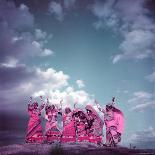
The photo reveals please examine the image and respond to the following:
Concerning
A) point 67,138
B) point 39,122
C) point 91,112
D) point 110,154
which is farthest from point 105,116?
point 110,154

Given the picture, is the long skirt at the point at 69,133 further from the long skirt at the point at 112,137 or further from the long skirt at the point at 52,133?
the long skirt at the point at 112,137

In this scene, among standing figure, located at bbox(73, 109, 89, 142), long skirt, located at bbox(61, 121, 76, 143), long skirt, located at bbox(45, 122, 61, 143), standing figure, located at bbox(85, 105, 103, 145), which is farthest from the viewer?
standing figure, located at bbox(73, 109, 89, 142)

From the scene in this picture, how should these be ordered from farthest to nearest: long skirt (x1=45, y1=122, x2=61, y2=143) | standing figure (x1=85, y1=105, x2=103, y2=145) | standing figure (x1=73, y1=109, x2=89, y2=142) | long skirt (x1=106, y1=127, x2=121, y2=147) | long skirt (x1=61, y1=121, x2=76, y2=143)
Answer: standing figure (x1=73, y1=109, x2=89, y2=142), standing figure (x1=85, y1=105, x2=103, y2=145), long skirt (x1=61, y1=121, x2=76, y2=143), long skirt (x1=45, y1=122, x2=61, y2=143), long skirt (x1=106, y1=127, x2=121, y2=147)

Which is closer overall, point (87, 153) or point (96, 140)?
point (87, 153)

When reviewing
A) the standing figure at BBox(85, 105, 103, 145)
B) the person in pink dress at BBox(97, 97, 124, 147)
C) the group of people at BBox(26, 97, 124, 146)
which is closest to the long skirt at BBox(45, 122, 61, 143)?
the group of people at BBox(26, 97, 124, 146)

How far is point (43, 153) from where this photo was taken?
19.7 meters

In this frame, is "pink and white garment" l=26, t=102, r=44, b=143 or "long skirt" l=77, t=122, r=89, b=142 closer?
"pink and white garment" l=26, t=102, r=44, b=143

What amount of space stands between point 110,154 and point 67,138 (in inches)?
351

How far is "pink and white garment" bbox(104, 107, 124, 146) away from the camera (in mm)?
27688

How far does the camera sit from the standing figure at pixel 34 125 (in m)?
27.7

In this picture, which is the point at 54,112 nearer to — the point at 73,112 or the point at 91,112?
the point at 73,112

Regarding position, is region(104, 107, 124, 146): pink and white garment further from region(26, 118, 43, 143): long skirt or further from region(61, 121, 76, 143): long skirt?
region(26, 118, 43, 143): long skirt

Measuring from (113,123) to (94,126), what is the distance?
6.70 ft

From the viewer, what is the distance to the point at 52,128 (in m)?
27.8
